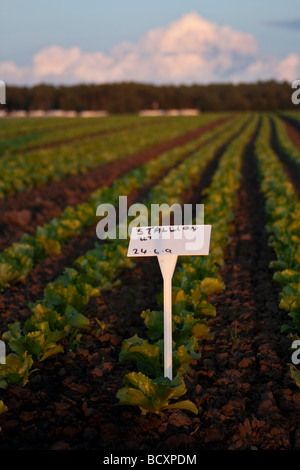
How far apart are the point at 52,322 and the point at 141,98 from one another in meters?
108

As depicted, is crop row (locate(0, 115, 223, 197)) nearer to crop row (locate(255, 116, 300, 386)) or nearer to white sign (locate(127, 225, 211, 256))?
crop row (locate(255, 116, 300, 386))

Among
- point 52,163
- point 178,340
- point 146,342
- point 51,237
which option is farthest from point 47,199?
point 146,342

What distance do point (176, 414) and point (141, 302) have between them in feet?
7.85

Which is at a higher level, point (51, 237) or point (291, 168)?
point (291, 168)

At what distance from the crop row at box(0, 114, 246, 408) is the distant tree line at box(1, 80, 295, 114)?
9572 centimetres

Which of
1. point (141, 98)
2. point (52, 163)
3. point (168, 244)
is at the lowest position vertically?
point (168, 244)

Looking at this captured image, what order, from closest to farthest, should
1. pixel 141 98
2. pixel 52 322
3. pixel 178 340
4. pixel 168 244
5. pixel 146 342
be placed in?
pixel 168 244 < pixel 146 342 < pixel 178 340 < pixel 52 322 < pixel 141 98

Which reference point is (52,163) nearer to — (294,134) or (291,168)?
(291,168)

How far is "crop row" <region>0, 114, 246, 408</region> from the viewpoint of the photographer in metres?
3.98

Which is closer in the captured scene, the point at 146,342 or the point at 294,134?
the point at 146,342

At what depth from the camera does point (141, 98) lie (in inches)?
4245

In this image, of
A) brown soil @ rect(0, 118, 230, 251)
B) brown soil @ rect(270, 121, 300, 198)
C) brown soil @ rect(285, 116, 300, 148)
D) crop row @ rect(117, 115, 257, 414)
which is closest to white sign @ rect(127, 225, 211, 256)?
crop row @ rect(117, 115, 257, 414)

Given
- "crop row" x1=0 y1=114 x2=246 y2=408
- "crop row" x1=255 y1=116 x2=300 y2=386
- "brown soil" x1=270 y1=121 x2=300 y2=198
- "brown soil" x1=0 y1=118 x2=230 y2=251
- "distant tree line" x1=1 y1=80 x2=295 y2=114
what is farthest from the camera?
"distant tree line" x1=1 y1=80 x2=295 y2=114

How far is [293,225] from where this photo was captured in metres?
7.78
